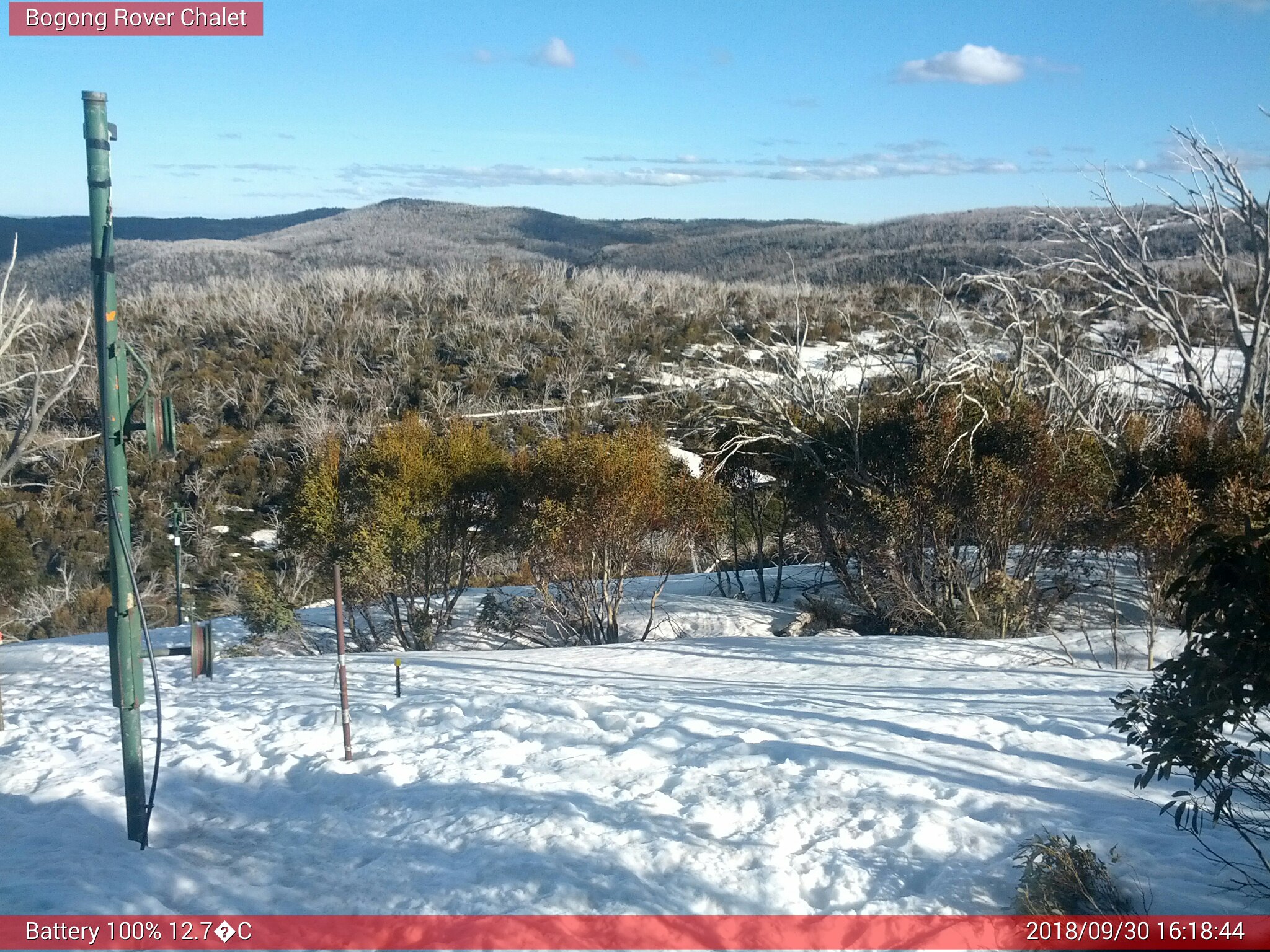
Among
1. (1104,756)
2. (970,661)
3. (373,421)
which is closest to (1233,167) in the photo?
(970,661)

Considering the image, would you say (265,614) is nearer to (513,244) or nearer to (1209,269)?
(1209,269)

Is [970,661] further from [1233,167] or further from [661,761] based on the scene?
[1233,167]

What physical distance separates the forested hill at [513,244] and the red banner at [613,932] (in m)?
56.5

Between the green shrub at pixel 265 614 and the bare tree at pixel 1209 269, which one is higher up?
the bare tree at pixel 1209 269

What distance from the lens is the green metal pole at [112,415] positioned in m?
5.16

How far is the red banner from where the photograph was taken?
14.6 ft

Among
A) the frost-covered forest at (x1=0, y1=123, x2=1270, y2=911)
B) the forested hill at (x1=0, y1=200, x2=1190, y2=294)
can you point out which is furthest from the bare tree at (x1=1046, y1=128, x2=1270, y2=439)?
the forested hill at (x1=0, y1=200, x2=1190, y2=294)

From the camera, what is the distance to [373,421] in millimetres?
35656

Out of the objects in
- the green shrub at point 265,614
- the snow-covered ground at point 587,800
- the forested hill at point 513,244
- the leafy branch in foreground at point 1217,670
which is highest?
the forested hill at point 513,244

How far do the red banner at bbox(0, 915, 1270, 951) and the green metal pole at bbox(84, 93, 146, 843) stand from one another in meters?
1.01

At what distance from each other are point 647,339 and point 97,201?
141 feet

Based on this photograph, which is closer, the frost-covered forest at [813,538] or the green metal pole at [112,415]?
the green metal pole at [112,415]

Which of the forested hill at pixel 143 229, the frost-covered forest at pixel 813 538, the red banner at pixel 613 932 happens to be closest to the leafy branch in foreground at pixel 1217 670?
the frost-covered forest at pixel 813 538

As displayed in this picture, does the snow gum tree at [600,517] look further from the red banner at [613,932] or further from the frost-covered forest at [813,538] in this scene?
the red banner at [613,932]
